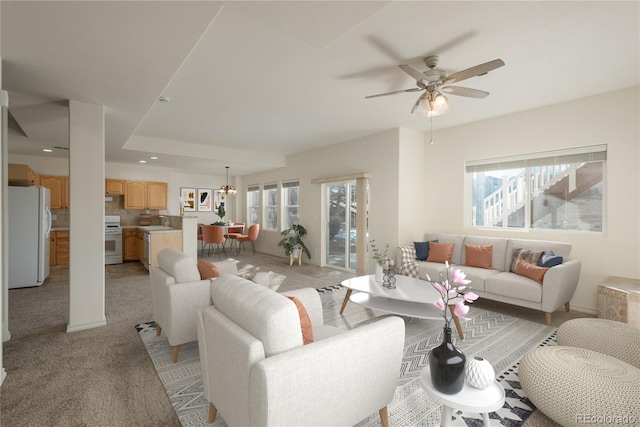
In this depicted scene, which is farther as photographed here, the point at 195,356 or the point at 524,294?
the point at 524,294

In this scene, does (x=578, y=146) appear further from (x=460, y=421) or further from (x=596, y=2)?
(x=460, y=421)

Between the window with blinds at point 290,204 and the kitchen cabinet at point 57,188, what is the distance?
4.86 m

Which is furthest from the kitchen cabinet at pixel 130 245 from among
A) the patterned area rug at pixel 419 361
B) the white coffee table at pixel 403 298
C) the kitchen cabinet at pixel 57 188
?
the white coffee table at pixel 403 298

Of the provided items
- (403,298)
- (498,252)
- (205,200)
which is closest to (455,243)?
(498,252)

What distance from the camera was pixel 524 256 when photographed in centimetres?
378

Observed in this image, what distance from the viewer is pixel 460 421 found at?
6.02 feet

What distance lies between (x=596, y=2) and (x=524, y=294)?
274 centimetres

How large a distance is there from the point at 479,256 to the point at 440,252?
52cm

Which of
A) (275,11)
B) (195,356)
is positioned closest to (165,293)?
(195,356)

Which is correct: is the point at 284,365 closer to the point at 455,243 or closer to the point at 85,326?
the point at 85,326

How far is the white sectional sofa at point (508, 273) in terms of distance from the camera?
328 cm

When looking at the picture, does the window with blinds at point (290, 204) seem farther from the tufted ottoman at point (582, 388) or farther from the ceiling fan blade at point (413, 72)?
the tufted ottoman at point (582, 388)

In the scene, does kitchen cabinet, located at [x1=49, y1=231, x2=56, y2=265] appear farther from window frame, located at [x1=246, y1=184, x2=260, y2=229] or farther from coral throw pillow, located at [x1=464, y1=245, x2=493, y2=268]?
coral throw pillow, located at [x1=464, y1=245, x2=493, y2=268]

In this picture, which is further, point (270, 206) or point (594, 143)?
point (270, 206)
